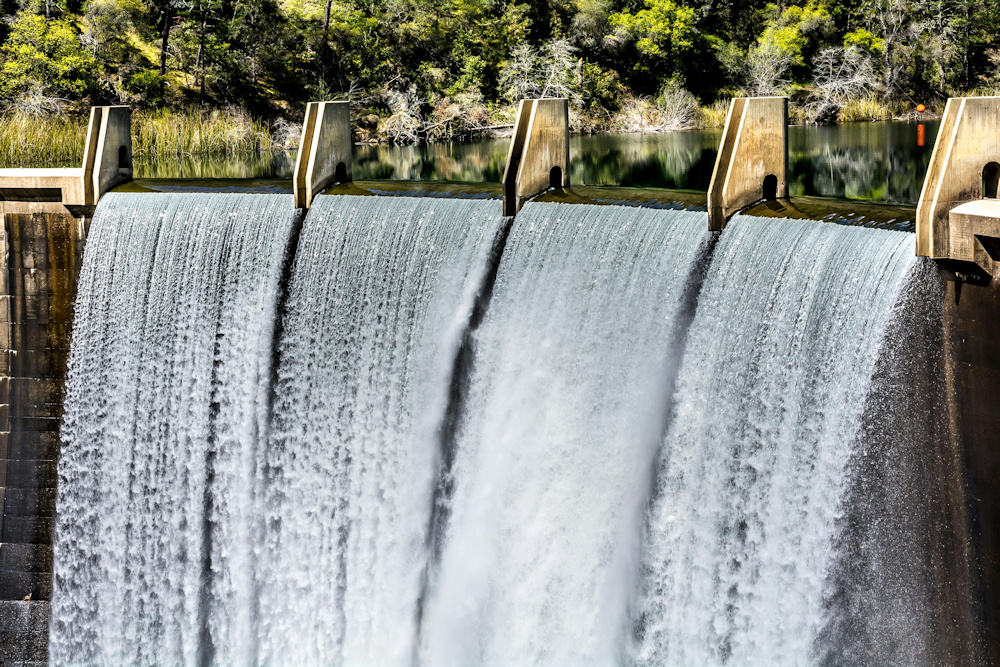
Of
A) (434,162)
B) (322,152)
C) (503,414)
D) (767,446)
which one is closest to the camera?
(767,446)

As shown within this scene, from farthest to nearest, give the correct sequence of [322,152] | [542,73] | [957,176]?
[542,73]
[322,152]
[957,176]

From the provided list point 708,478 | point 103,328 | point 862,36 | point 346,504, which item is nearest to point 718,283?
point 708,478

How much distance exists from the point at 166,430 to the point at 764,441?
8019 mm

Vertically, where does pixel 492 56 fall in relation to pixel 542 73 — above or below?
above

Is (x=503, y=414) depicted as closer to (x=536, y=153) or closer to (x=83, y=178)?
(x=536, y=153)

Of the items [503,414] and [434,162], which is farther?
[434,162]

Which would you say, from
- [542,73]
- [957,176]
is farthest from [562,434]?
[542,73]

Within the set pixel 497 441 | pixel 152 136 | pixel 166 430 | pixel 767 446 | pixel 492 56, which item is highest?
pixel 492 56

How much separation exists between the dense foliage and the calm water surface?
15.7 feet

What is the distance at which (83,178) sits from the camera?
1548 centimetres

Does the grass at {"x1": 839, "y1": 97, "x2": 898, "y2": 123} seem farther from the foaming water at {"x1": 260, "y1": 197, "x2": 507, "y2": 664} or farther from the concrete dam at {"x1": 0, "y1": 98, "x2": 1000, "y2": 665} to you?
the foaming water at {"x1": 260, "y1": 197, "x2": 507, "y2": 664}

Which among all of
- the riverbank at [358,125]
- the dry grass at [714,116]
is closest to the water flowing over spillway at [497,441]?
the riverbank at [358,125]

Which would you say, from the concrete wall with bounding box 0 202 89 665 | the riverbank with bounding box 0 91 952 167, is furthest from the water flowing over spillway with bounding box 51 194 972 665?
the riverbank with bounding box 0 91 952 167

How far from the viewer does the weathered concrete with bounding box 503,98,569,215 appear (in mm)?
13195
